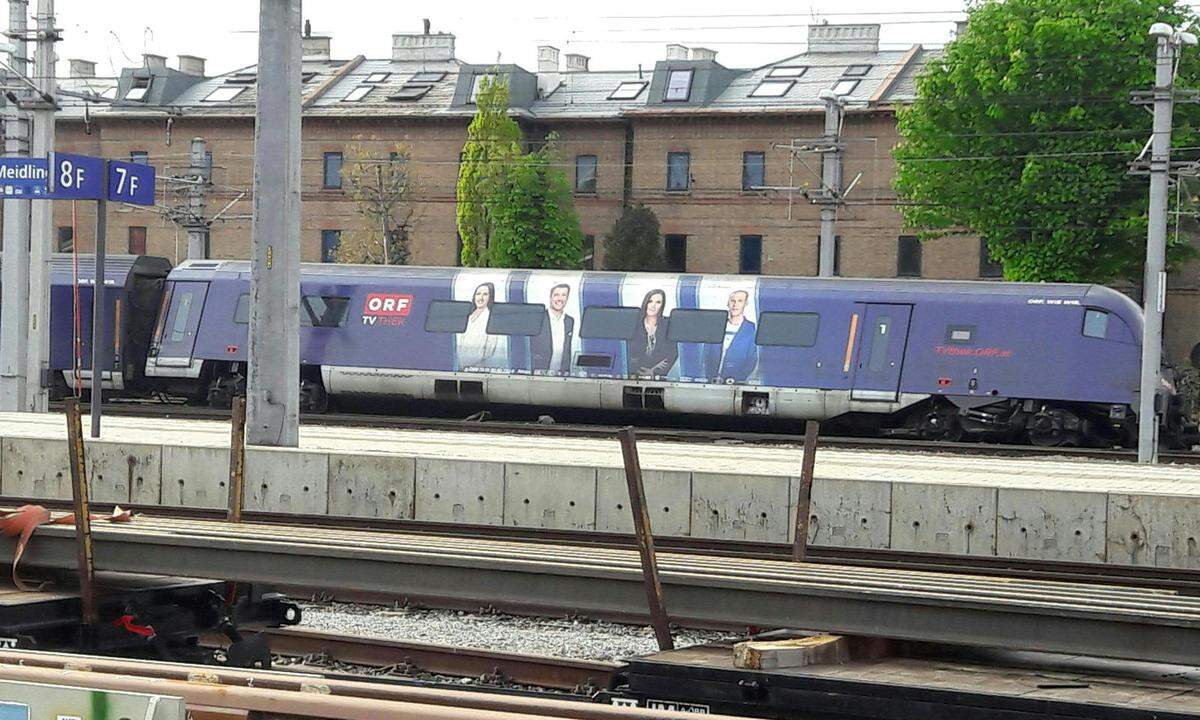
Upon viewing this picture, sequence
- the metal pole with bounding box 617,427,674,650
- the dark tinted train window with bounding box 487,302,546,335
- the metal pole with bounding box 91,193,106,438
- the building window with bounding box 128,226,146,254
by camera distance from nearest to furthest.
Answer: the metal pole with bounding box 617,427,674,650 < the metal pole with bounding box 91,193,106,438 < the dark tinted train window with bounding box 487,302,546,335 < the building window with bounding box 128,226,146,254

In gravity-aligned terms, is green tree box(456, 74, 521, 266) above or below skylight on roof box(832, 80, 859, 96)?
below

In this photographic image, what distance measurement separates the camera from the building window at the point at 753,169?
186 feet

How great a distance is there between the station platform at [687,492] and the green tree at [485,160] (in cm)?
3756

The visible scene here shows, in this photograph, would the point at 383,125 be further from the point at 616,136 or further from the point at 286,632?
the point at 286,632

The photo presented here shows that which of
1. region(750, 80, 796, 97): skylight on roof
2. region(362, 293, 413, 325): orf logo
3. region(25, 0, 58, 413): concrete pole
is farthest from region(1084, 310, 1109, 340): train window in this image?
region(750, 80, 796, 97): skylight on roof

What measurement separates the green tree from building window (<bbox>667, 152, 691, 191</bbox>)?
5.98m

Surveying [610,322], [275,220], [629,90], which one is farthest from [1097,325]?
[629,90]

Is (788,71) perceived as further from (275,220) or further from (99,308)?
(275,220)

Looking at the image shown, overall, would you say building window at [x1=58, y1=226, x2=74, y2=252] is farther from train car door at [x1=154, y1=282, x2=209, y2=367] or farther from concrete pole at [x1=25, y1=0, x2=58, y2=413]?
concrete pole at [x1=25, y1=0, x2=58, y2=413]

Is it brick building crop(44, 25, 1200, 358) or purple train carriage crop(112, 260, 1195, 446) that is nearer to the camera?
purple train carriage crop(112, 260, 1195, 446)

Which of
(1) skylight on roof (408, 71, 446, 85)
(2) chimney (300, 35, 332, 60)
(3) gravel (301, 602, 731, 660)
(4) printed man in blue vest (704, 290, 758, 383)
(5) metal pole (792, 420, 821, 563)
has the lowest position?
(3) gravel (301, 602, 731, 660)

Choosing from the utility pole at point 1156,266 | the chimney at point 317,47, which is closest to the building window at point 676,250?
the chimney at point 317,47

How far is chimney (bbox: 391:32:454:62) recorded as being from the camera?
6319 cm

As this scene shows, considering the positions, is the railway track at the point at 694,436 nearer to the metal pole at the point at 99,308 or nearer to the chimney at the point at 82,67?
the metal pole at the point at 99,308
